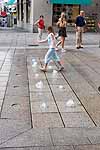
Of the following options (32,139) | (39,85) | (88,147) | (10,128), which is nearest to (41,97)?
(39,85)

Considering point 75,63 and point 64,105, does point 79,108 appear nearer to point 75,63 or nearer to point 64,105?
point 64,105

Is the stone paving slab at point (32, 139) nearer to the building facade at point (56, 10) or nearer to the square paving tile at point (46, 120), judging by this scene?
the square paving tile at point (46, 120)

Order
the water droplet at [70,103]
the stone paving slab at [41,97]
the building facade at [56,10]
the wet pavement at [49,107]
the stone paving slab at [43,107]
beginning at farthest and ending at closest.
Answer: the building facade at [56,10] → the stone paving slab at [41,97] → the water droplet at [70,103] → the stone paving slab at [43,107] → the wet pavement at [49,107]

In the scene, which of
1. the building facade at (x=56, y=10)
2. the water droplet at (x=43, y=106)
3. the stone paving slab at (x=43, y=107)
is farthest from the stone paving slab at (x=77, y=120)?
the building facade at (x=56, y=10)

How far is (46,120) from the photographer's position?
6508 mm

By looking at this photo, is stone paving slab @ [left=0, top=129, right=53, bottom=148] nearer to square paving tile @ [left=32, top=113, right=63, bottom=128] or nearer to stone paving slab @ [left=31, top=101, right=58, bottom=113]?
square paving tile @ [left=32, top=113, right=63, bottom=128]

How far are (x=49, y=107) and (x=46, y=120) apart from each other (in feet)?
2.85

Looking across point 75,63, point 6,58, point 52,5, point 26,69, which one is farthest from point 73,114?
point 52,5

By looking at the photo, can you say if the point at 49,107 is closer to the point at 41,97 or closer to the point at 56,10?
the point at 41,97

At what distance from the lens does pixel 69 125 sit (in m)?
6.26

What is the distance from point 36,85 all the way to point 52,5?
23.1 m

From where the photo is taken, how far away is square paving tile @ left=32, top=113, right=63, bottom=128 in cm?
624

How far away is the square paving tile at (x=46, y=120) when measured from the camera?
6.24m

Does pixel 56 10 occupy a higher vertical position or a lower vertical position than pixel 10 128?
higher
